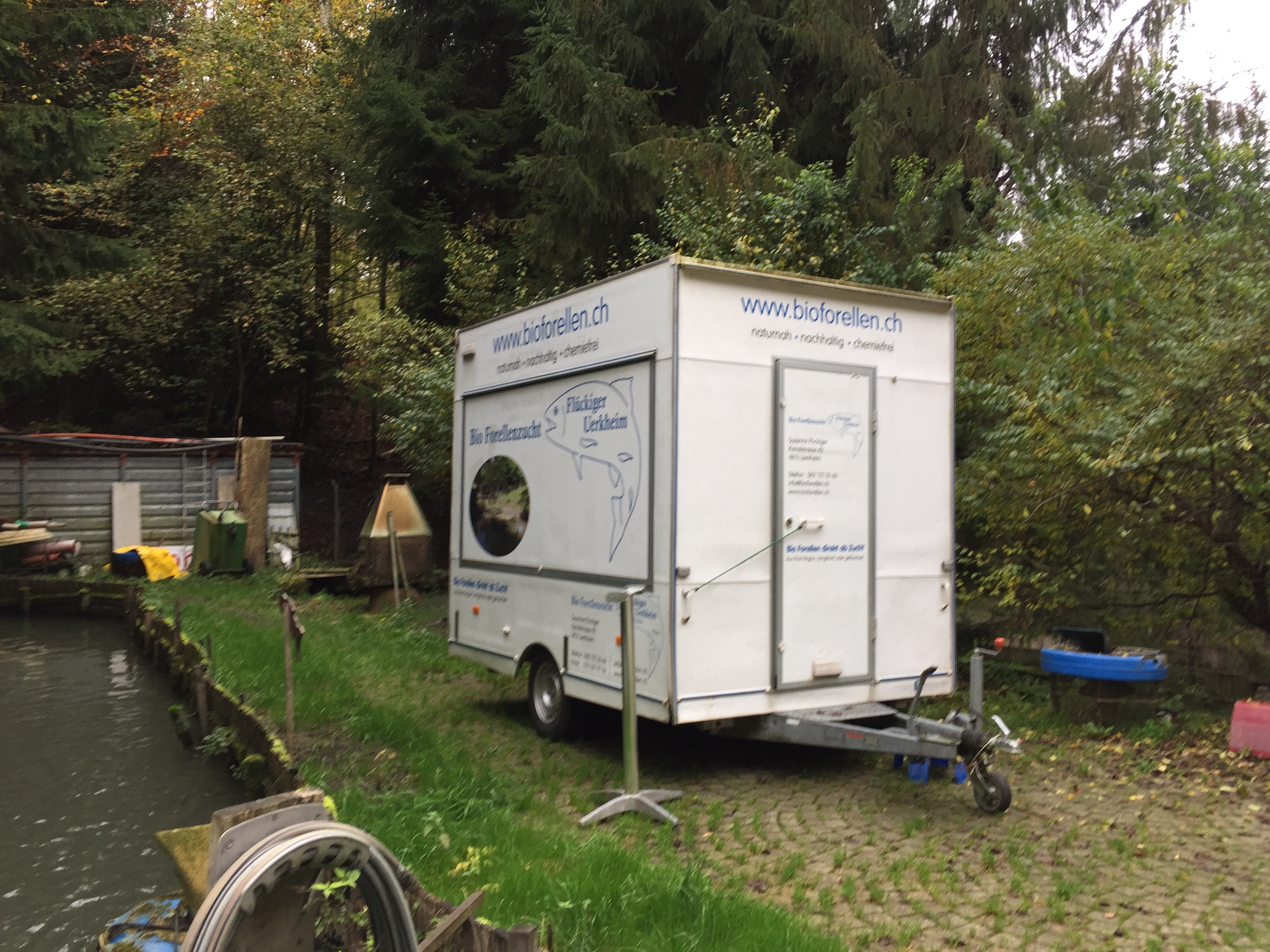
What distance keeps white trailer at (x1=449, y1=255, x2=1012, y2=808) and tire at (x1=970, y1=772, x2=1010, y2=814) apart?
0.03m

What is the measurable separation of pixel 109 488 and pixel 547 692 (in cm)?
1598

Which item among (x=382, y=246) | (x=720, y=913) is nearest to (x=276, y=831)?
(x=720, y=913)

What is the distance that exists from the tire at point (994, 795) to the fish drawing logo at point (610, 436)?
262 cm

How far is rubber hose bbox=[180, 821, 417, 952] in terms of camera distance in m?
3.10

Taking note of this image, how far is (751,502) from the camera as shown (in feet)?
21.3

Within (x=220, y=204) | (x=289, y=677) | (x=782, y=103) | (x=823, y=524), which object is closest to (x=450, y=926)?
(x=823, y=524)

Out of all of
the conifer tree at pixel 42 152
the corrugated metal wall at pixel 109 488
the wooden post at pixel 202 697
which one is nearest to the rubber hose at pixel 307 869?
the wooden post at pixel 202 697

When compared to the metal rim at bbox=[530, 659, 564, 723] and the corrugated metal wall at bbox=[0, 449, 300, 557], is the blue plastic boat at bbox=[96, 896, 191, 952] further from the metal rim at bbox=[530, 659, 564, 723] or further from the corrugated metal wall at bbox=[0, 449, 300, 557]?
the corrugated metal wall at bbox=[0, 449, 300, 557]

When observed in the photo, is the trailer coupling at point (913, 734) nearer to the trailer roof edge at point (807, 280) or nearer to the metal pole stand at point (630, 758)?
the metal pole stand at point (630, 758)

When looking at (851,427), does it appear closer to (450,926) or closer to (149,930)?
(450,926)

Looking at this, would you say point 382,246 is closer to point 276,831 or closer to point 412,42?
point 412,42

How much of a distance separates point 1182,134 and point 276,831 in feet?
29.0

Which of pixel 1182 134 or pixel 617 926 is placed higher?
pixel 1182 134

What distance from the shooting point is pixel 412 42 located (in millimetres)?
20234
